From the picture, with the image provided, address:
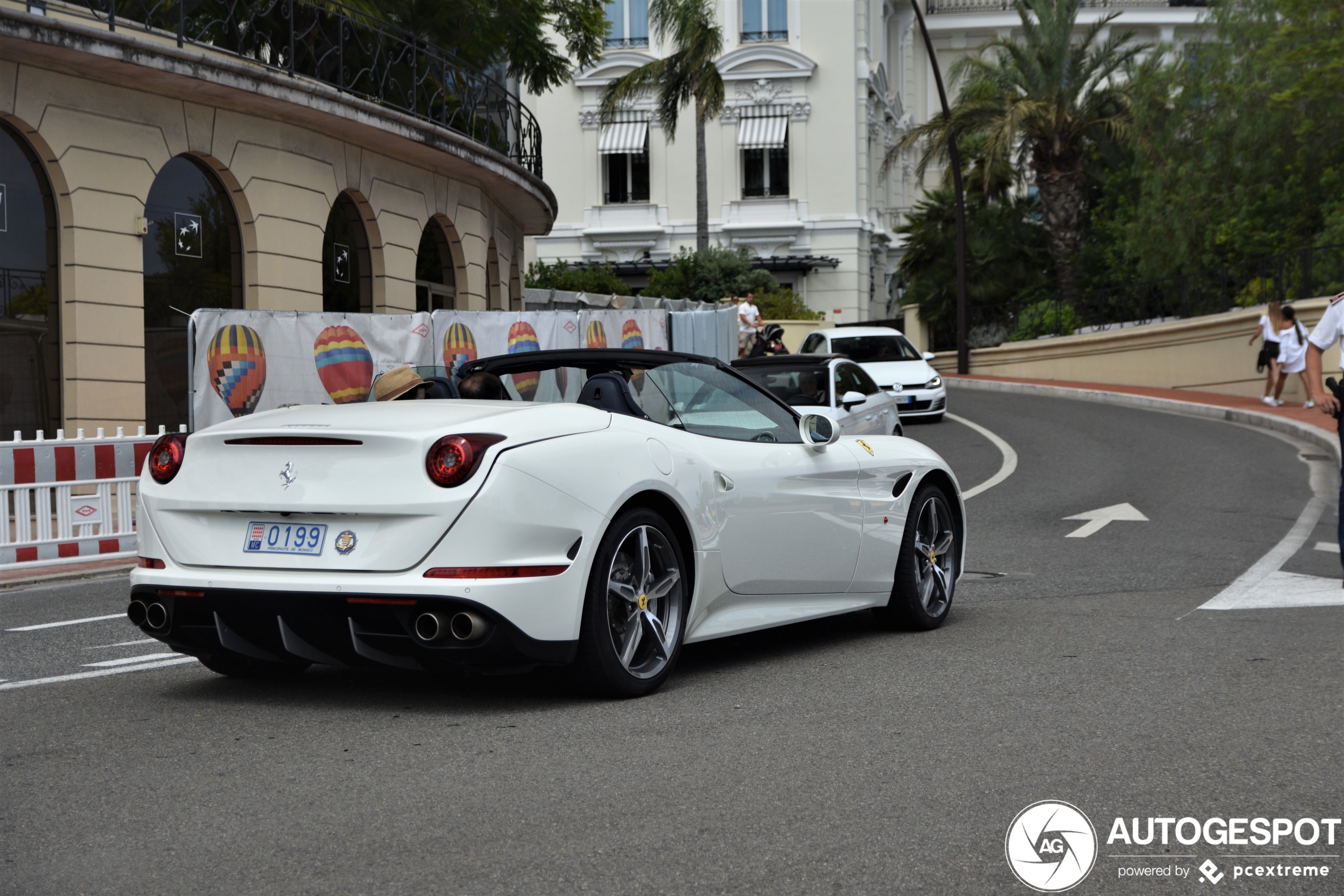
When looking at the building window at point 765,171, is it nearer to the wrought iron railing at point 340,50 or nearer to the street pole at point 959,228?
the street pole at point 959,228

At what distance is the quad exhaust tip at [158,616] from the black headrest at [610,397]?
1708 millimetres

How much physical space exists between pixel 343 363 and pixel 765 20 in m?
40.2

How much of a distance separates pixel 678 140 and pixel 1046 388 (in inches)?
937

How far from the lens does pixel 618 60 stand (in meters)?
51.8

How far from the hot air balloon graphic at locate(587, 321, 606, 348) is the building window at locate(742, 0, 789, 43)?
33.8m

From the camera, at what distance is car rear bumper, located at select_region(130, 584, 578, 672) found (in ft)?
16.1

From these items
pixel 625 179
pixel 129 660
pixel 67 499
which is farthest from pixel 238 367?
pixel 625 179

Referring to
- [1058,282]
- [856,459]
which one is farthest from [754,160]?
[856,459]

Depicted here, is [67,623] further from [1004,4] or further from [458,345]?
[1004,4]

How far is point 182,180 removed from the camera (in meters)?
16.9

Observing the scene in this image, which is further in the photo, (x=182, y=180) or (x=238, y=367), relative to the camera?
(x=182, y=180)

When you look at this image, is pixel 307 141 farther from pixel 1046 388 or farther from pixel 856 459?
pixel 1046 388

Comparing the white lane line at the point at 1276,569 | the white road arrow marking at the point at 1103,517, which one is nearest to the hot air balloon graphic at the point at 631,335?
the white road arrow marking at the point at 1103,517

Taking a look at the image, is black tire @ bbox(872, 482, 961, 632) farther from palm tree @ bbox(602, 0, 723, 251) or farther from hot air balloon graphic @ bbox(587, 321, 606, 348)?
palm tree @ bbox(602, 0, 723, 251)
